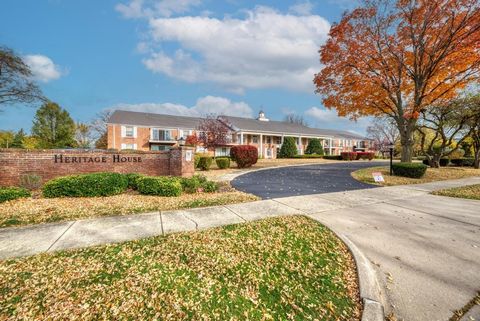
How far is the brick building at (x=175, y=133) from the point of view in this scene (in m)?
30.3

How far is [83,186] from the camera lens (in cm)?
693

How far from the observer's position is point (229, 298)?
241 cm

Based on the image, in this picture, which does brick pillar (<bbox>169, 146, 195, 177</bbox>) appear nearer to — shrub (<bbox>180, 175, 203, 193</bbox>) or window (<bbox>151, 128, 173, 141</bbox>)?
shrub (<bbox>180, 175, 203, 193</bbox>)

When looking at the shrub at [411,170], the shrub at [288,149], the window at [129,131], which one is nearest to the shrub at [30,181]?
the shrub at [411,170]

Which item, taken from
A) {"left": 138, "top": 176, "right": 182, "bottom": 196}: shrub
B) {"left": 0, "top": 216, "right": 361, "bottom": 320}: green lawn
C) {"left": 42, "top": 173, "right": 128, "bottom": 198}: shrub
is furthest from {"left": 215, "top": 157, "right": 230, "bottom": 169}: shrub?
{"left": 0, "top": 216, "right": 361, "bottom": 320}: green lawn

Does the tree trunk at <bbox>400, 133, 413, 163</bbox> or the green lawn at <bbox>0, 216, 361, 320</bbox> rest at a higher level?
the tree trunk at <bbox>400, 133, 413, 163</bbox>

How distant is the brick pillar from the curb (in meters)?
8.16

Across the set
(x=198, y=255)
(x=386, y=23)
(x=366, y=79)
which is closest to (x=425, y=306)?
(x=198, y=255)

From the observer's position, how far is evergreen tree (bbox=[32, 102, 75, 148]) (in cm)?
3009

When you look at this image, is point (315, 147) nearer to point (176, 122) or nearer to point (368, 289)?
point (176, 122)

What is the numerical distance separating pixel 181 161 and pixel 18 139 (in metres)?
35.9

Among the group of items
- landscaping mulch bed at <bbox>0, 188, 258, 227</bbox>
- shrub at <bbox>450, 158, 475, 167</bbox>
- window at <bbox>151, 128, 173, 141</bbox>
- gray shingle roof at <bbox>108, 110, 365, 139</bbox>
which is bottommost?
landscaping mulch bed at <bbox>0, 188, 258, 227</bbox>

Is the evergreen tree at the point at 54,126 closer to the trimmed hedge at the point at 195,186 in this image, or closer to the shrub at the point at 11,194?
the shrub at the point at 11,194

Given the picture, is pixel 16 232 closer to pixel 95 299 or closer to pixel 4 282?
pixel 4 282
